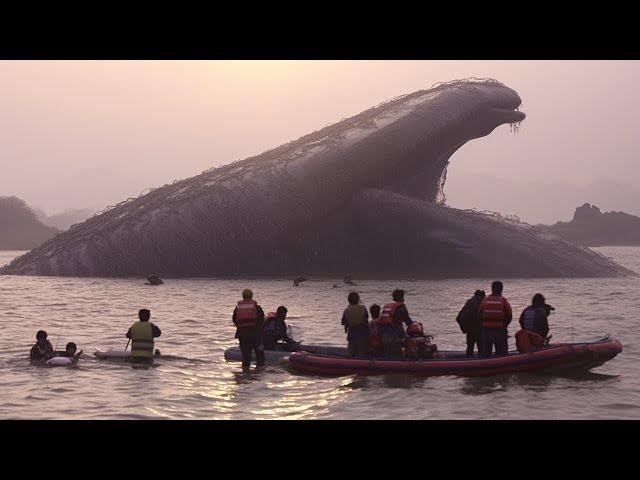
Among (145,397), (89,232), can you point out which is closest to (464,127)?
(89,232)

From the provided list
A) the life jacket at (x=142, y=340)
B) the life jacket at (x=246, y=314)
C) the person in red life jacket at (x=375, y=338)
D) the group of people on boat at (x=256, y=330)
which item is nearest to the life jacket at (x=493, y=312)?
the person in red life jacket at (x=375, y=338)

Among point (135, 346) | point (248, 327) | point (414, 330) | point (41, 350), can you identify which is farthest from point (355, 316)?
point (41, 350)

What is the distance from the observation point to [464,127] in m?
64.9

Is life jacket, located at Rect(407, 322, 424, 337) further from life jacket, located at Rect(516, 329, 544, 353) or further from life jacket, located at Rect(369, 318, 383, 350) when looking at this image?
life jacket, located at Rect(516, 329, 544, 353)

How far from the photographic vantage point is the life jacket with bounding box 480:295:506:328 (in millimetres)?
19641

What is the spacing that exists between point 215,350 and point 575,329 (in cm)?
1563

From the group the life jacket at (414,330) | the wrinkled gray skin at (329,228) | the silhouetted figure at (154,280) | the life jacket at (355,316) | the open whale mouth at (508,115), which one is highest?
the open whale mouth at (508,115)

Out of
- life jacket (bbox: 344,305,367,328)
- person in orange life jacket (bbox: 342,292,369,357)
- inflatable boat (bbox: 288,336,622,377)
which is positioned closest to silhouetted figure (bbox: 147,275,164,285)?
person in orange life jacket (bbox: 342,292,369,357)

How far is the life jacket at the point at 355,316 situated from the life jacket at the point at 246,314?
7.82ft

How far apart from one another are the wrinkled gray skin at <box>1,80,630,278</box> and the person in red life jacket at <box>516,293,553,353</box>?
122 feet

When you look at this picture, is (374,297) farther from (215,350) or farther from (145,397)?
(145,397)

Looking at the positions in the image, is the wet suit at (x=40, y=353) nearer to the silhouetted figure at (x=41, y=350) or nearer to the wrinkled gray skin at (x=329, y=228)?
the silhouetted figure at (x=41, y=350)

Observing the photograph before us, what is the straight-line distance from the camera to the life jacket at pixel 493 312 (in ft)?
64.4

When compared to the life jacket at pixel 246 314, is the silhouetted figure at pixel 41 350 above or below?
below
